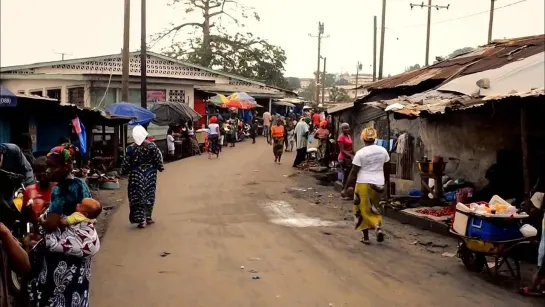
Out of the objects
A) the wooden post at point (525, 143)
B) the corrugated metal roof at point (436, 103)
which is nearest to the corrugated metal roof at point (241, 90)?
the corrugated metal roof at point (436, 103)

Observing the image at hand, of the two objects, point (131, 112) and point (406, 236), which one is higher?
point (131, 112)

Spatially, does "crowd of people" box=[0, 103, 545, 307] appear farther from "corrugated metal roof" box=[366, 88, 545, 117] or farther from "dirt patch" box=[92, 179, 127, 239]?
"corrugated metal roof" box=[366, 88, 545, 117]

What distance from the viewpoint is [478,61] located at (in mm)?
12547

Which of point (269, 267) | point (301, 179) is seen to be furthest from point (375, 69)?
point (269, 267)

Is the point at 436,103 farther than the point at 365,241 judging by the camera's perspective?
Yes

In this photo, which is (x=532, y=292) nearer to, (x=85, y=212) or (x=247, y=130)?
(x=85, y=212)

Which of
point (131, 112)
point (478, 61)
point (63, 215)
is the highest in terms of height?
point (478, 61)

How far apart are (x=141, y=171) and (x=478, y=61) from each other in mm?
7449

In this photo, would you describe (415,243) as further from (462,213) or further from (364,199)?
(462,213)

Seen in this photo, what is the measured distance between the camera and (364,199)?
8.78 metres

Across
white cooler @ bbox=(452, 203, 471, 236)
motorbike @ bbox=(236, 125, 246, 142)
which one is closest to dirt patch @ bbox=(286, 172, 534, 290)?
white cooler @ bbox=(452, 203, 471, 236)

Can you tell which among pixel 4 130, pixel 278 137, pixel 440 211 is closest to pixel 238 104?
pixel 278 137

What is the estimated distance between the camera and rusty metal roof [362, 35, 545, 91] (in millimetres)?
11062

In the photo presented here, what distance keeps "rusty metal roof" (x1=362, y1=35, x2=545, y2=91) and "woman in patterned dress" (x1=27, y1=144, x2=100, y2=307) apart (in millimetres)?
8350
